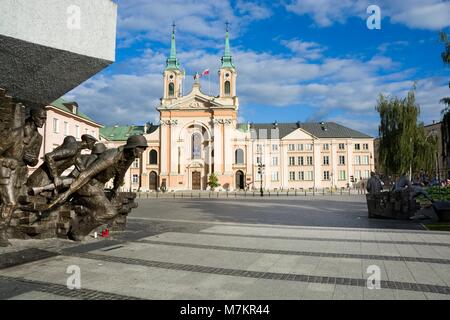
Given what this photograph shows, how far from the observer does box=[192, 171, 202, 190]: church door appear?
70.5 meters

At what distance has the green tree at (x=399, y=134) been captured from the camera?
32500 mm

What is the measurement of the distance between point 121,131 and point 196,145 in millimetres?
20786

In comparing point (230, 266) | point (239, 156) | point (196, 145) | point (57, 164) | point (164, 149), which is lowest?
point (230, 266)

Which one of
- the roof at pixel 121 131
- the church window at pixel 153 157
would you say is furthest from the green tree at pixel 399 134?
the roof at pixel 121 131

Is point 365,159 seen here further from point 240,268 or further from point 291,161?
point 240,268

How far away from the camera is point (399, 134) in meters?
32.9

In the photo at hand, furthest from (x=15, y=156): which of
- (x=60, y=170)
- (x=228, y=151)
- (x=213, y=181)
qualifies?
(x=228, y=151)

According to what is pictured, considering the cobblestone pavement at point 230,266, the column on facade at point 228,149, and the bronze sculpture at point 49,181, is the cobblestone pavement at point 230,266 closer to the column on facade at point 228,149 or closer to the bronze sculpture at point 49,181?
the bronze sculpture at point 49,181

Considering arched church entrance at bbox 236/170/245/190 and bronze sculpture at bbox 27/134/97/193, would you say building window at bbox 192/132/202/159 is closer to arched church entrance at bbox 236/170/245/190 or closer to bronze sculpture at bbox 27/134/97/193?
arched church entrance at bbox 236/170/245/190

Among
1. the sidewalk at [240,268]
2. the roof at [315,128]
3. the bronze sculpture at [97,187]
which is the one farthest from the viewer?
the roof at [315,128]

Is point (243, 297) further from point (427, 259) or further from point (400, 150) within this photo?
point (400, 150)

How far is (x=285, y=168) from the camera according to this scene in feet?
240

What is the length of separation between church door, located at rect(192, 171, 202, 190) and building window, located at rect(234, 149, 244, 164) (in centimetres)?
753
